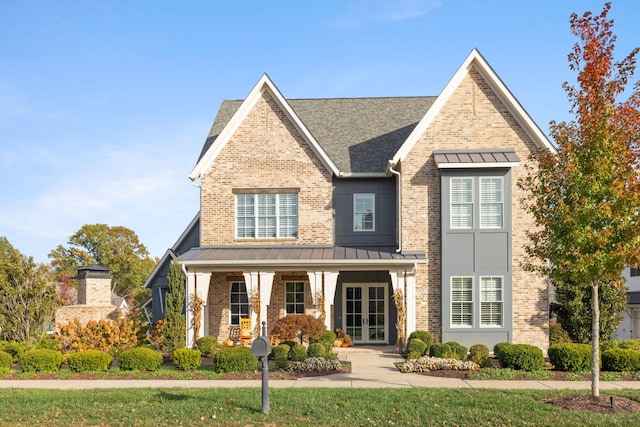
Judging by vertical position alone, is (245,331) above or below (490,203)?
below

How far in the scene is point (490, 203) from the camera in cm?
2027

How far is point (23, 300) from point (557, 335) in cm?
1842

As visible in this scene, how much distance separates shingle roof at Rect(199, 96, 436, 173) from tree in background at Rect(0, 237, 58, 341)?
7.79 m

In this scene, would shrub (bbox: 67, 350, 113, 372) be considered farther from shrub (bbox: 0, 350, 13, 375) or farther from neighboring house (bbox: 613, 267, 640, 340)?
neighboring house (bbox: 613, 267, 640, 340)

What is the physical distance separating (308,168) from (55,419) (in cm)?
1357

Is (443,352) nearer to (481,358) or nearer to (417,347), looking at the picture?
(417,347)

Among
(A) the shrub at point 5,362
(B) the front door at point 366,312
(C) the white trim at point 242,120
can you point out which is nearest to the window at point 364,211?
(C) the white trim at point 242,120

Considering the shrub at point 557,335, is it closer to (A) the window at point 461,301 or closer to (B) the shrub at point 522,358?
(A) the window at point 461,301

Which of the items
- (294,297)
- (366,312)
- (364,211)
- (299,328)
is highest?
(364,211)

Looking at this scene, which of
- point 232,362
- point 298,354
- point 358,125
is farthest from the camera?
point 358,125

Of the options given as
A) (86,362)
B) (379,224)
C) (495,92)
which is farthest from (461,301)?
(86,362)

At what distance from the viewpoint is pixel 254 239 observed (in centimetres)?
2177

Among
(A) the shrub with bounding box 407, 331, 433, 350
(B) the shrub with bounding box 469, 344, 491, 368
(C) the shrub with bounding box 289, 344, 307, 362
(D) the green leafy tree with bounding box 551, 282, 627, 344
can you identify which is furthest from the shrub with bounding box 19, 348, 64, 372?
(D) the green leafy tree with bounding box 551, 282, 627, 344

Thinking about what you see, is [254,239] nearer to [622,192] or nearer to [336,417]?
[336,417]
